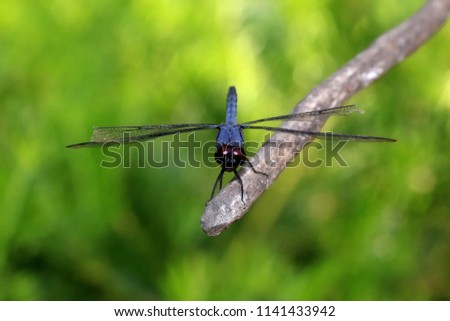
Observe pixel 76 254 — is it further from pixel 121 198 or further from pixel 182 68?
pixel 182 68

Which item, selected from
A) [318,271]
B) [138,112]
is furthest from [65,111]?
[318,271]

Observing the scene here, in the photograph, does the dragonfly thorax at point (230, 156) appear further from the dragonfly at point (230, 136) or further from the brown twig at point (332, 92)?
the brown twig at point (332, 92)

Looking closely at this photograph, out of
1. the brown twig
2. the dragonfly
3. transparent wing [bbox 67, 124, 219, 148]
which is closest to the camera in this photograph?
the brown twig

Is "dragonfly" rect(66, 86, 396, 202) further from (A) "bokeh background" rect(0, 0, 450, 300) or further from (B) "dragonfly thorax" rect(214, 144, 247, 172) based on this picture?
(A) "bokeh background" rect(0, 0, 450, 300)

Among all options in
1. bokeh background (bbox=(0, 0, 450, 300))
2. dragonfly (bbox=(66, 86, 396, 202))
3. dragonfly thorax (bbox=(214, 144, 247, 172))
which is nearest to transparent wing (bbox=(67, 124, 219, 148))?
dragonfly (bbox=(66, 86, 396, 202))

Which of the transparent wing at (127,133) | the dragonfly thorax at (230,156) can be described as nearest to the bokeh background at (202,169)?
the transparent wing at (127,133)

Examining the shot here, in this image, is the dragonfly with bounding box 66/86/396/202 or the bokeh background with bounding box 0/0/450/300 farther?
the bokeh background with bounding box 0/0/450/300

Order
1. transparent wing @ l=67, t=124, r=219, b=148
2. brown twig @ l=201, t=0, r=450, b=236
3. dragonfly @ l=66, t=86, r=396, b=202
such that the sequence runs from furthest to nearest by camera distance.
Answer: transparent wing @ l=67, t=124, r=219, b=148, dragonfly @ l=66, t=86, r=396, b=202, brown twig @ l=201, t=0, r=450, b=236
